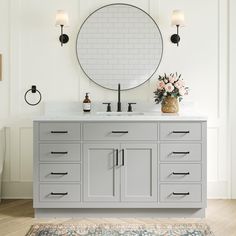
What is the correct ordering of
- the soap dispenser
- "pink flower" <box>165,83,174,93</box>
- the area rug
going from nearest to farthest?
the area rug, "pink flower" <box>165,83,174,93</box>, the soap dispenser

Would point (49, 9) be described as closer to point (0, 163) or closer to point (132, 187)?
point (0, 163)

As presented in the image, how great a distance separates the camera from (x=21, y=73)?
13.3 ft

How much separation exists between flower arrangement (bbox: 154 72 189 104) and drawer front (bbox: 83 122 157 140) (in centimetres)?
46

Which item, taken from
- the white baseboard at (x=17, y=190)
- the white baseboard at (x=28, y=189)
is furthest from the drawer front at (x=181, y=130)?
the white baseboard at (x=17, y=190)

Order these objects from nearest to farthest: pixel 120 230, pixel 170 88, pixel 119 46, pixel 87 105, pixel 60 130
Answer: pixel 120 230, pixel 60 130, pixel 170 88, pixel 87 105, pixel 119 46

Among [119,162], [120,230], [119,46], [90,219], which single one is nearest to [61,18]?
[119,46]

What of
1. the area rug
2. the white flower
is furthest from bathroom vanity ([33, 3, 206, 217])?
the white flower

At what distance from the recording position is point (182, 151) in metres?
3.50

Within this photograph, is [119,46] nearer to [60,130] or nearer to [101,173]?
[60,130]

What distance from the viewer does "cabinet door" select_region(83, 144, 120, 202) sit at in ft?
11.5

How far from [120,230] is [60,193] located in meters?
0.66

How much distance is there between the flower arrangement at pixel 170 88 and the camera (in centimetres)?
380

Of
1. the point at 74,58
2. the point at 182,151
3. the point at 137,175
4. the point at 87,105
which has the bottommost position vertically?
the point at 137,175

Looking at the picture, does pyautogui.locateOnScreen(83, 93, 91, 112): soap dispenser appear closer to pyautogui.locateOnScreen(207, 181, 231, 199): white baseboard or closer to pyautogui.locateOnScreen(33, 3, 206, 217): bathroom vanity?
pyautogui.locateOnScreen(33, 3, 206, 217): bathroom vanity
